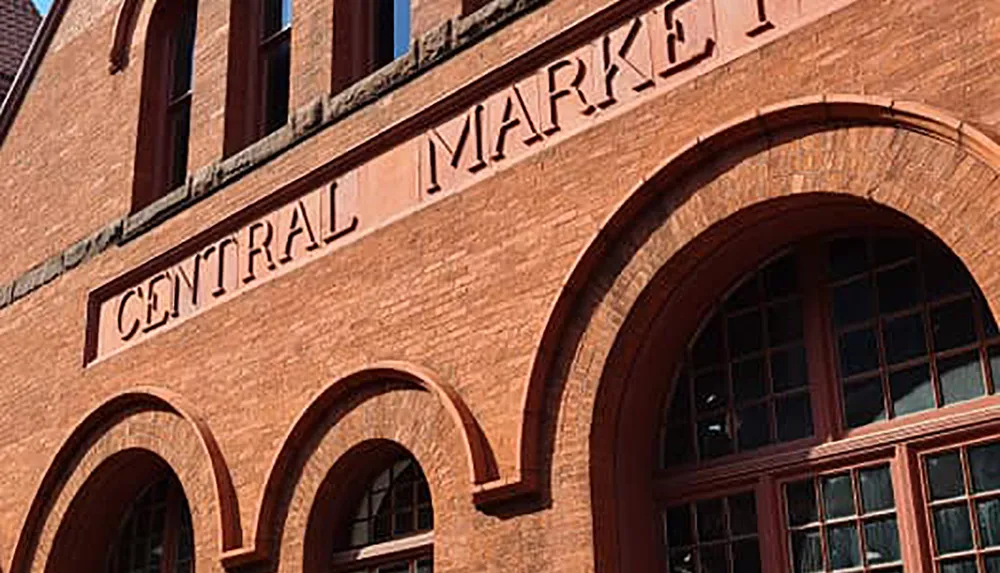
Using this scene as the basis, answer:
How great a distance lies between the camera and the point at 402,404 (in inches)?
394

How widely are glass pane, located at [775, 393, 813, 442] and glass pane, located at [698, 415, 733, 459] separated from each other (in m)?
0.38

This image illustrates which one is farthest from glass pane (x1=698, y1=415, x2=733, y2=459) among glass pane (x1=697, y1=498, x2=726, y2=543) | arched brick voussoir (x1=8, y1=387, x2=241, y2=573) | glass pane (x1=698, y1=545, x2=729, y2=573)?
arched brick voussoir (x1=8, y1=387, x2=241, y2=573)

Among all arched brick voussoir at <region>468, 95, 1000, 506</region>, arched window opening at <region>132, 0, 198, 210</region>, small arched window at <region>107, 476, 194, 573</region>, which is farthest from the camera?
arched window opening at <region>132, 0, 198, 210</region>

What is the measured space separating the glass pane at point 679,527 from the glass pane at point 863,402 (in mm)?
1243

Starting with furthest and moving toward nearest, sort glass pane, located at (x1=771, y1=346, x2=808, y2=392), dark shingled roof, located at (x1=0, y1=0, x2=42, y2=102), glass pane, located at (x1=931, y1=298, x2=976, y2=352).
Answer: dark shingled roof, located at (x1=0, y1=0, x2=42, y2=102), glass pane, located at (x1=771, y1=346, x2=808, y2=392), glass pane, located at (x1=931, y1=298, x2=976, y2=352)

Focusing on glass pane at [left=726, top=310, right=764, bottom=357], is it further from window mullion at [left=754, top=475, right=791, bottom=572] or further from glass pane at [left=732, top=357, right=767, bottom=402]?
window mullion at [left=754, top=475, right=791, bottom=572]

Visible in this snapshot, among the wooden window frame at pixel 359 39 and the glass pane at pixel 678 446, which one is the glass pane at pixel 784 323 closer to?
the glass pane at pixel 678 446

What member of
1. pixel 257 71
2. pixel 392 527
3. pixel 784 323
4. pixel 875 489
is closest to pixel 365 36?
pixel 257 71

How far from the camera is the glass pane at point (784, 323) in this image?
332 inches

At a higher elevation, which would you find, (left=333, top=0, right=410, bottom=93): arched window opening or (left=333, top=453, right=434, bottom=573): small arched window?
(left=333, top=0, right=410, bottom=93): arched window opening

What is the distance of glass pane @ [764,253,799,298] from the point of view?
8547 millimetres

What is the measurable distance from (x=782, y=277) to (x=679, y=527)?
1.70 metres

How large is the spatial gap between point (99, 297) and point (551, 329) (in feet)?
22.2

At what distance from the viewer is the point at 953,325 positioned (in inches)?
302
